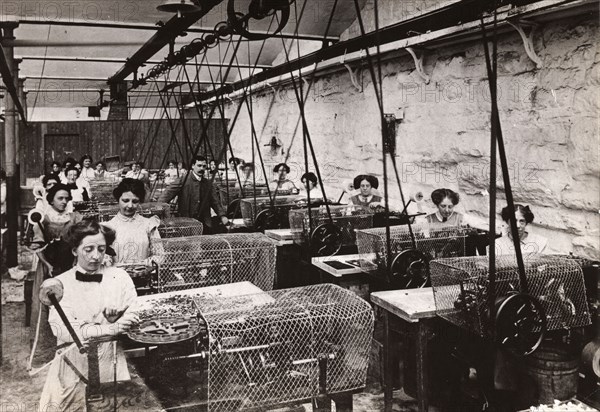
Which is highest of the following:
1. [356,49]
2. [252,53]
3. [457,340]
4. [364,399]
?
[252,53]

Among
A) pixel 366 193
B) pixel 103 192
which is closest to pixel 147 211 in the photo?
pixel 366 193

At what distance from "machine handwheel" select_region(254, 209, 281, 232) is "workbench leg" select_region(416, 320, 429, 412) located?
2.58 metres

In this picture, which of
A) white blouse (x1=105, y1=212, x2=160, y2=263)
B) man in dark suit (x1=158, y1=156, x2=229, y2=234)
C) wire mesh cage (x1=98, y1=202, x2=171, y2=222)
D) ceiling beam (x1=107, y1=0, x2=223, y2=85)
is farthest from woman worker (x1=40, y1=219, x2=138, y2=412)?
man in dark suit (x1=158, y1=156, x2=229, y2=234)

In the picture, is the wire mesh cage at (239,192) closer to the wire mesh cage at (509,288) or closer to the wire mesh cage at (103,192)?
the wire mesh cage at (103,192)

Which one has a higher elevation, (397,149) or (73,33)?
(73,33)

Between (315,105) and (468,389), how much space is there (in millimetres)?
6550

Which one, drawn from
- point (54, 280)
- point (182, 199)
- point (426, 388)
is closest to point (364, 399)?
point (426, 388)

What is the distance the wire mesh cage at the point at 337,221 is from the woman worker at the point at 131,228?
134cm

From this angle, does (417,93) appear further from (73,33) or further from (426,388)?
(73,33)

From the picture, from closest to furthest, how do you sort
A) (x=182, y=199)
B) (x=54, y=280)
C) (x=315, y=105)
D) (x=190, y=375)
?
(x=54, y=280)
(x=190, y=375)
(x=182, y=199)
(x=315, y=105)

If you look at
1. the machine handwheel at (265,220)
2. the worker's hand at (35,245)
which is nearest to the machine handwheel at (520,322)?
the machine handwheel at (265,220)

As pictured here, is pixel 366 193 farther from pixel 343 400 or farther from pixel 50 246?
pixel 343 400

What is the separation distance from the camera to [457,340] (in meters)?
3.39

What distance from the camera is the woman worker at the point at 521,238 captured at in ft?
13.9
